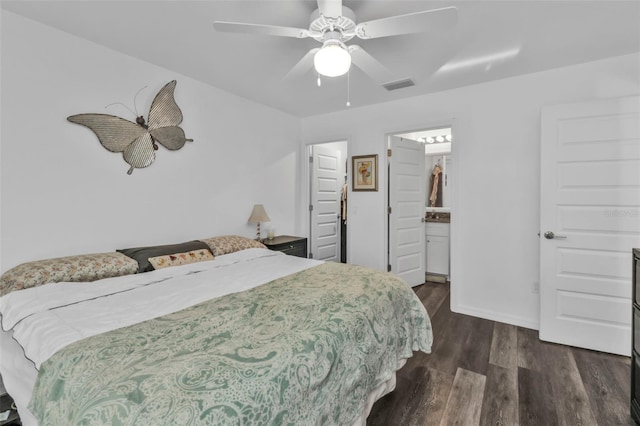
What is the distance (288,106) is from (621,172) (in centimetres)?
349

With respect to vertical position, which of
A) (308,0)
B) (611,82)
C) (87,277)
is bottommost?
(87,277)

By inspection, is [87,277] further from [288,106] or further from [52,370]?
[288,106]

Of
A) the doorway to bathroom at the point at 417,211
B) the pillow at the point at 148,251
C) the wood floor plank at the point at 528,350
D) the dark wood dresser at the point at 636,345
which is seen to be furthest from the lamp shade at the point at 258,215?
the dark wood dresser at the point at 636,345

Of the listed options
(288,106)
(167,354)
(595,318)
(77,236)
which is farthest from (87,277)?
(595,318)

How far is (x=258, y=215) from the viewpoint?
365cm

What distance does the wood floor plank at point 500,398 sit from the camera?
1703 millimetres

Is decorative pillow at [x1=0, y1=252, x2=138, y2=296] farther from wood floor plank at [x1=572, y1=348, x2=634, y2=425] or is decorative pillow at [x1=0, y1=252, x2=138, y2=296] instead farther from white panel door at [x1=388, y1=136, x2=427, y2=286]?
wood floor plank at [x1=572, y1=348, x2=634, y2=425]

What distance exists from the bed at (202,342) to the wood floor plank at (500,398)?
19.6 inches

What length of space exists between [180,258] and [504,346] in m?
2.87

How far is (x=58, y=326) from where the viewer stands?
4.34ft

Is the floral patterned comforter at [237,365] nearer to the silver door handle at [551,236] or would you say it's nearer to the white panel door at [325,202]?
the silver door handle at [551,236]

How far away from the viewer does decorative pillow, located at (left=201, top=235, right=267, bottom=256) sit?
2.85 m

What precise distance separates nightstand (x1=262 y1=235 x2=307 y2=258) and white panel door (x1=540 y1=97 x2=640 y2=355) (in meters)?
2.61

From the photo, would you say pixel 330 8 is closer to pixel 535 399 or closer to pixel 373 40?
pixel 373 40
